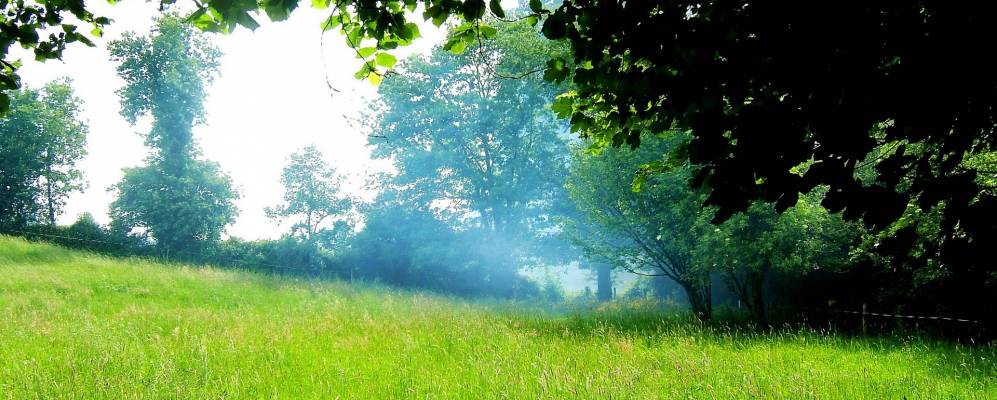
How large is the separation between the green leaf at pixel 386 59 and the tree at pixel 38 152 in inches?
1425

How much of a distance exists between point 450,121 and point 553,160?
259 inches

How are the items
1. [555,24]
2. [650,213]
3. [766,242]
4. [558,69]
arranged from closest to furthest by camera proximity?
[555,24] < [558,69] < [766,242] < [650,213]

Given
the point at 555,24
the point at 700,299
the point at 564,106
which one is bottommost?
the point at 700,299

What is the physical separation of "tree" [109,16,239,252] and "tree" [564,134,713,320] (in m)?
24.7

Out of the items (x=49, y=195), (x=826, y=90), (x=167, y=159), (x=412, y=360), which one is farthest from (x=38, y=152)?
(x=826, y=90)

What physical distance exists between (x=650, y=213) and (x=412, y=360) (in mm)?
8890

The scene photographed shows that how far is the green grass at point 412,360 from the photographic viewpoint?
565cm

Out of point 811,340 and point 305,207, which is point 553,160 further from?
point 811,340

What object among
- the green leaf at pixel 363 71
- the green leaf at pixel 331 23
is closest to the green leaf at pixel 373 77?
the green leaf at pixel 363 71

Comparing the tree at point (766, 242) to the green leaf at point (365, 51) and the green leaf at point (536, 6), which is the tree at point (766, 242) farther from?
the green leaf at point (365, 51)

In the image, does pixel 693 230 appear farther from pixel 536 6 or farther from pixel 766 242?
pixel 536 6

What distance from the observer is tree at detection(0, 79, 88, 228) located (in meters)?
29.6

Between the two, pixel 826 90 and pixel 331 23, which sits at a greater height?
pixel 331 23

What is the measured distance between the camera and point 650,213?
13.7 meters
